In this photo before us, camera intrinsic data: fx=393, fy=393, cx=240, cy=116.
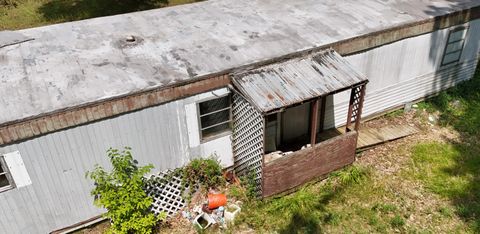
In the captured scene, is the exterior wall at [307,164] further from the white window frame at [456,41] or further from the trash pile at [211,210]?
the white window frame at [456,41]

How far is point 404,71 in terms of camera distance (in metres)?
11.3

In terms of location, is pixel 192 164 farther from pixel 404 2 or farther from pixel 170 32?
pixel 404 2

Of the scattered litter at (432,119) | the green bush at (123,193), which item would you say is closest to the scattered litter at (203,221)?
the green bush at (123,193)

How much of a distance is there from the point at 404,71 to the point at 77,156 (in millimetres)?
8957

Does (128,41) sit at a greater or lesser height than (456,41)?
greater

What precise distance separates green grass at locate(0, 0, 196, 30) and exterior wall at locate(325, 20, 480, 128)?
1304cm

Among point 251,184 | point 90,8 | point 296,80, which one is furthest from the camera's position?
point 90,8

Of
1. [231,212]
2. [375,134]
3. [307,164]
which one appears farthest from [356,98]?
[231,212]

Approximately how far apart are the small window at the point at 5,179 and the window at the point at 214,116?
3695 millimetres

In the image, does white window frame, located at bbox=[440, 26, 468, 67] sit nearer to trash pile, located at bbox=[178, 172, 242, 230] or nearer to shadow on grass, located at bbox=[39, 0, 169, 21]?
trash pile, located at bbox=[178, 172, 242, 230]

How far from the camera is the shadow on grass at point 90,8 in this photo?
1973 cm

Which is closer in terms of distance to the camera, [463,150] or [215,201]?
[215,201]

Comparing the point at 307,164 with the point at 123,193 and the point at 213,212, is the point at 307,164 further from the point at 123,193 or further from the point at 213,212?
the point at 123,193

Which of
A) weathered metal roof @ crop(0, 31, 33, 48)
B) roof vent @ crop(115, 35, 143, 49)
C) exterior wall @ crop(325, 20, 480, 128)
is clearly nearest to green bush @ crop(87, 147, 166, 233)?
roof vent @ crop(115, 35, 143, 49)
